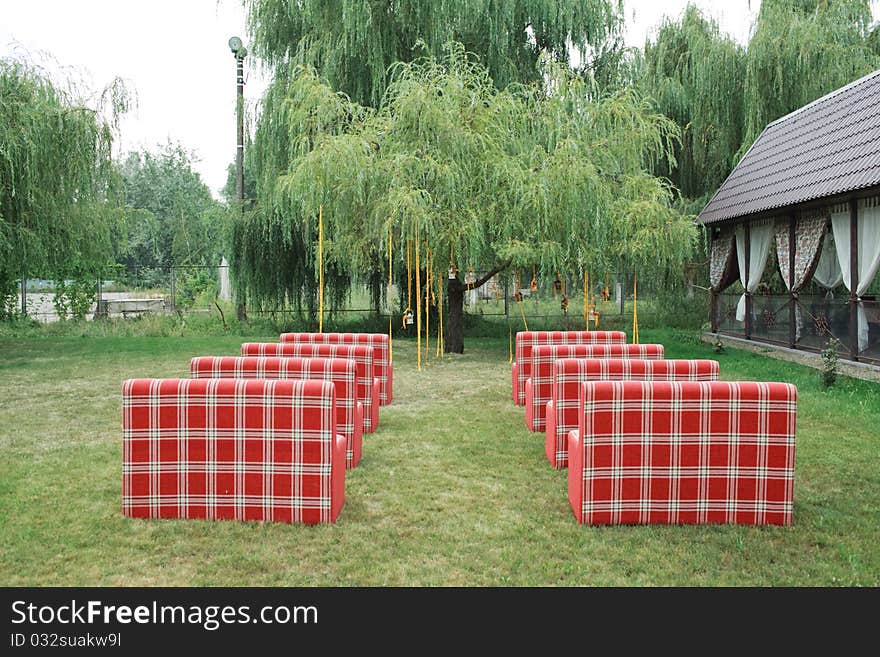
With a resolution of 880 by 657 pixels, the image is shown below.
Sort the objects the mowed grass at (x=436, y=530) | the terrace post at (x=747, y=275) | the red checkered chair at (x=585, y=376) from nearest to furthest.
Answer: the mowed grass at (x=436, y=530)
the red checkered chair at (x=585, y=376)
the terrace post at (x=747, y=275)

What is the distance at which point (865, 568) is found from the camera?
13.1 feet

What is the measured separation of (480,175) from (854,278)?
545 centimetres

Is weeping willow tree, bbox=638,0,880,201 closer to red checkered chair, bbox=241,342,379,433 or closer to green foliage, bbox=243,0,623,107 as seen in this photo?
green foliage, bbox=243,0,623,107

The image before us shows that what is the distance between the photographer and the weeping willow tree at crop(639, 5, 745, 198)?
17.0 m

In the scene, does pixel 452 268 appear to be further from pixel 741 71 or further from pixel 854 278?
pixel 741 71

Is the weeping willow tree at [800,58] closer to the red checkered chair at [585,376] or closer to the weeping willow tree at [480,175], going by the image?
the weeping willow tree at [480,175]

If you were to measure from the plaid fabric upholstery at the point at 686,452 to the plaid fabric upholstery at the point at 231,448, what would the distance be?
58.2 inches

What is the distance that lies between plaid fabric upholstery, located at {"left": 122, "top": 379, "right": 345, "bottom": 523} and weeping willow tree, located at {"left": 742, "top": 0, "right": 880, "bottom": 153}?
1477 centimetres

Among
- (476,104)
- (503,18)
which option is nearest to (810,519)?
(476,104)

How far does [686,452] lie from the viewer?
4539 millimetres

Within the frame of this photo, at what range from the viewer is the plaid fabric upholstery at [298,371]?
5.80 meters

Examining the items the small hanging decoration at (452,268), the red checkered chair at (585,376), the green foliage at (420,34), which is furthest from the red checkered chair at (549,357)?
the green foliage at (420,34)

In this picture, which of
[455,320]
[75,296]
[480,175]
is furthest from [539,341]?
[75,296]
